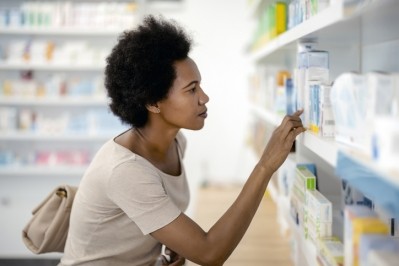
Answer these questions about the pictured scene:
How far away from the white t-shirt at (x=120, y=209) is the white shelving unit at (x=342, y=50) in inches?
19.9

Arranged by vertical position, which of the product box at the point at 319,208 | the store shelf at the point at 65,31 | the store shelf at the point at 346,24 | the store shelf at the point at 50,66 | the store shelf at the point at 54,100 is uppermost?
the store shelf at the point at 65,31

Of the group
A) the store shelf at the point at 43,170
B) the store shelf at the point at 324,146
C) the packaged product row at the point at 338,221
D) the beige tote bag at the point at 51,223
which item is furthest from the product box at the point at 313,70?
the store shelf at the point at 43,170

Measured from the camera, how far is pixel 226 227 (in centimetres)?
165

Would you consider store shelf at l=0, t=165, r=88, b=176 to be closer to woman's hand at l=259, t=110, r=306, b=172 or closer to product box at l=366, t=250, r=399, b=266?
woman's hand at l=259, t=110, r=306, b=172

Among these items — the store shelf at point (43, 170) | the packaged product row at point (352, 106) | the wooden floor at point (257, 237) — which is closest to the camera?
the packaged product row at point (352, 106)

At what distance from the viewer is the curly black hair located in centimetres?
181

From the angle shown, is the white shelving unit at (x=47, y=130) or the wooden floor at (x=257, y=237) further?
the white shelving unit at (x=47, y=130)

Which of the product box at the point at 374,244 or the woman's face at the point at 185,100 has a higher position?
the woman's face at the point at 185,100

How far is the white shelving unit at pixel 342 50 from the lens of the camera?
119cm

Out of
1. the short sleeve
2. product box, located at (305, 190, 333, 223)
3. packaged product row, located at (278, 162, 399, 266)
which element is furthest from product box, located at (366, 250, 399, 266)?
the short sleeve

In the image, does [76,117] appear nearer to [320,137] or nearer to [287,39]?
[287,39]

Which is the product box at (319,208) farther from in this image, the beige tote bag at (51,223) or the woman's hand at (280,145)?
the beige tote bag at (51,223)

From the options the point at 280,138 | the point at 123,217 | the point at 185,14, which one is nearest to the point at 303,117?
the point at 280,138

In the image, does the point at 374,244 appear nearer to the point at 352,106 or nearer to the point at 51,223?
the point at 352,106
